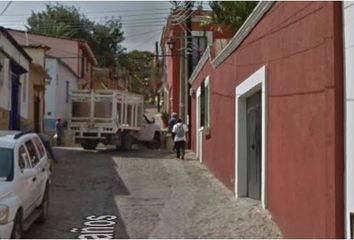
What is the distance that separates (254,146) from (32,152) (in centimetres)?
446

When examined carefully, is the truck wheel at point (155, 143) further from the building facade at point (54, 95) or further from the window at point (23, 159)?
the window at point (23, 159)

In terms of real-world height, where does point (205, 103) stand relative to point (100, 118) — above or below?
above

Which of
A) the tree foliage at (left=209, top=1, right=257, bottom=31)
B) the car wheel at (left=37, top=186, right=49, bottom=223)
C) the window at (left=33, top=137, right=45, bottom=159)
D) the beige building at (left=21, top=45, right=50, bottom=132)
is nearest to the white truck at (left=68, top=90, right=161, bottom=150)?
the beige building at (left=21, top=45, right=50, bottom=132)

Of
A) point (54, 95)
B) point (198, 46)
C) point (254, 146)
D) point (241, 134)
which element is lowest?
point (254, 146)

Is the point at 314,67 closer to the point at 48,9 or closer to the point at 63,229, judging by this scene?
the point at 63,229

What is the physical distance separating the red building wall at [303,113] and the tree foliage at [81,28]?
5440 cm

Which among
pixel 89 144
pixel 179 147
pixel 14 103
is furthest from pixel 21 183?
pixel 89 144

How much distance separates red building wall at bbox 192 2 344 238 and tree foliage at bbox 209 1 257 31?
1186cm

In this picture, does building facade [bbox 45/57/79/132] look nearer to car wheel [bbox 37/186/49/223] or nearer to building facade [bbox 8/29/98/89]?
building facade [bbox 8/29/98/89]

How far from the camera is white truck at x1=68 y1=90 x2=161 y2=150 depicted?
28594mm

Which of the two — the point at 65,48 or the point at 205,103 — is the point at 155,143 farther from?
the point at 65,48

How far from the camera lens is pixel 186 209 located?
12.5 m

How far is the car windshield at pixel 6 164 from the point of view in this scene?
8878 millimetres

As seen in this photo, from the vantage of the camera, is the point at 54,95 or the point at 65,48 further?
the point at 65,48
